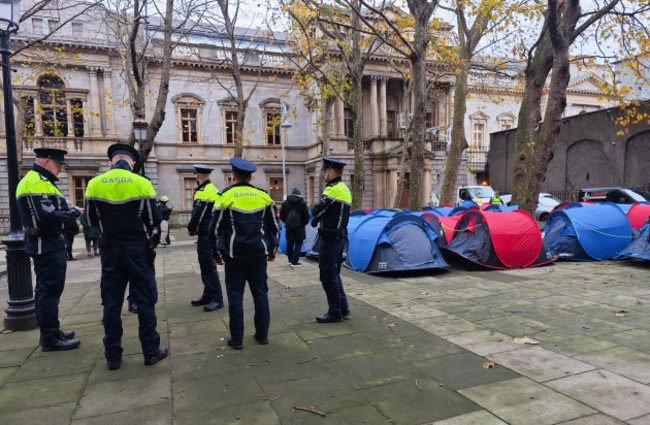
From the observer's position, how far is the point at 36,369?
13.5 feet

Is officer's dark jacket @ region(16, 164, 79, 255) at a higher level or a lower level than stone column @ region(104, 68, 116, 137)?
lower

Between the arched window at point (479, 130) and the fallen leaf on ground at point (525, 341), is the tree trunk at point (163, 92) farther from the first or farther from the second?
the arched window at point (479, 130)

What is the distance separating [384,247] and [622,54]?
40.0 ft

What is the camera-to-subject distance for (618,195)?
1828cm

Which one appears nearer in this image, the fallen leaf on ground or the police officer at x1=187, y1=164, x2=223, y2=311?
the fallen leaf on ground

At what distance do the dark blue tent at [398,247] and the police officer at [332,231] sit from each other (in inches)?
134

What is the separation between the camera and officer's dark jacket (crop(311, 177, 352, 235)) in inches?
213

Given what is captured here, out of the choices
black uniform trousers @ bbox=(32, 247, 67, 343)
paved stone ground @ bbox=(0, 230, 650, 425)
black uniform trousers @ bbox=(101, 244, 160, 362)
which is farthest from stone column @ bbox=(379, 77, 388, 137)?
black uniform trousers @ bbox=(101, 244, 160, 362)

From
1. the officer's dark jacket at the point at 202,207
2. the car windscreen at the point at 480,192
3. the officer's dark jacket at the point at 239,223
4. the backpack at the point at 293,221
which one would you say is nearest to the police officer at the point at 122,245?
the officer's dark jacket at the point at 239,223

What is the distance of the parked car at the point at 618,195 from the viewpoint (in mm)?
17766

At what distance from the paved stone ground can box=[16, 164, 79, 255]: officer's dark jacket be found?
1154mm

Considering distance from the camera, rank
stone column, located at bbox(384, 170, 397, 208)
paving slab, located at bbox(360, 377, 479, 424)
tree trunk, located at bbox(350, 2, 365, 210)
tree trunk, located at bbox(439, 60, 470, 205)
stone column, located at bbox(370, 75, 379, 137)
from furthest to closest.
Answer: stone column, located at bbox(370, 75, 379, 137) < stone column, located at bbox(384, 170, 397, 208) < tree trunk, located at bbox(439, 60, 470, 205) < tree trunk, located at bbox(350, 2, 365, 210) < paving slab, located at bbox(360, 377, 479, 424)

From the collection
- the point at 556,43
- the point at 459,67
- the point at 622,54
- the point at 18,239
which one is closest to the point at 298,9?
the point at 459,67

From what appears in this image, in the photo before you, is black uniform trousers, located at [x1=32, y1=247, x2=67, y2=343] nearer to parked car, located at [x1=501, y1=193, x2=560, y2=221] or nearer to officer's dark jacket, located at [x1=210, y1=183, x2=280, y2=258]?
officer's dark jacket, located at [x1=210, y1=183, x2=280, y2=258]
